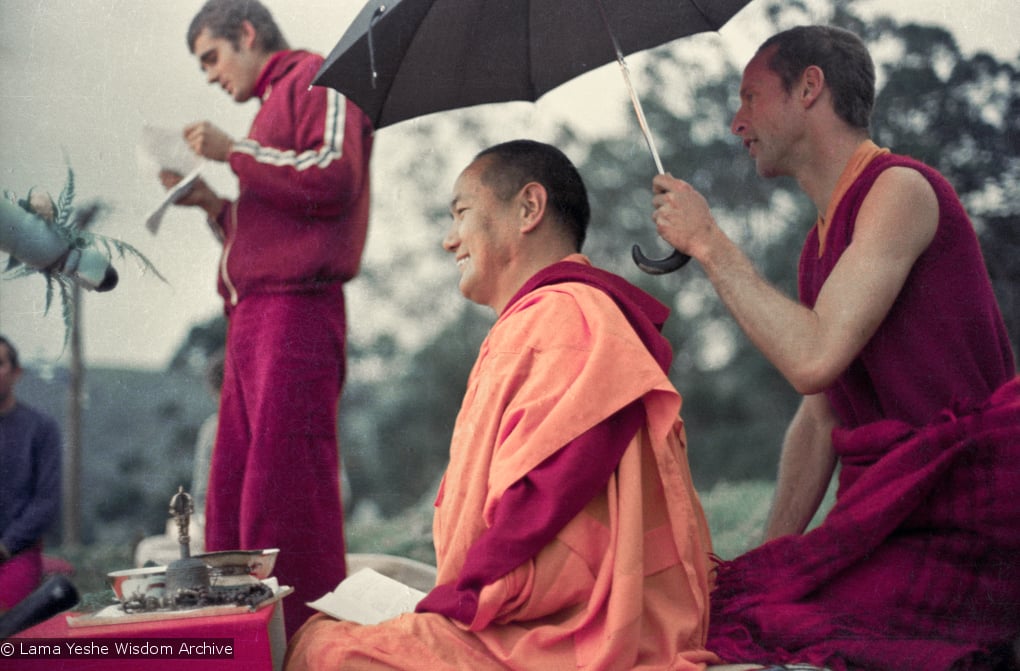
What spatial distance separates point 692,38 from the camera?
3.95 m

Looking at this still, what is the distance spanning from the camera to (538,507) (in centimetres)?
282

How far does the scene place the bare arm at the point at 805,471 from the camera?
374cm

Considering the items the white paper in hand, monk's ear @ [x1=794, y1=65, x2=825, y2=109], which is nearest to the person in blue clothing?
the white paper in hand

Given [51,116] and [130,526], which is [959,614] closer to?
[130,526]

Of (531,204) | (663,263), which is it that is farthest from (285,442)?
(663,263)

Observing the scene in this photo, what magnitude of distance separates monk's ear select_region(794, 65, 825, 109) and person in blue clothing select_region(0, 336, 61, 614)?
2.66 m

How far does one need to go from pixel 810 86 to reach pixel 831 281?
27.9 inches

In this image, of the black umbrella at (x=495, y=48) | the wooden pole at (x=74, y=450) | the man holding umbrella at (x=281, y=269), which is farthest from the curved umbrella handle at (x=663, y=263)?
the wooden pole at (x=74, y=450)

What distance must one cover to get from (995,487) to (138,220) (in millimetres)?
2769

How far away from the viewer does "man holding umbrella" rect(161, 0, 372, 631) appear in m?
3.75

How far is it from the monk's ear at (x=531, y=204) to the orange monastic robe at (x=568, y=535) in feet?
1.11

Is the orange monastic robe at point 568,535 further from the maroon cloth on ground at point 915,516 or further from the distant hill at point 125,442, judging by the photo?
the distant hill at point 125,442

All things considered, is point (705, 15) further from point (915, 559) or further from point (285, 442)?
point (285, 442)

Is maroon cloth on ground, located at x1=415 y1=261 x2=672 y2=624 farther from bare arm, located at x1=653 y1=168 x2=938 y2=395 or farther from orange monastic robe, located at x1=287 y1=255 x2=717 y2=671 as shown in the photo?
bare arm, located at x1=653 y1=168 x2=938 y2=395
